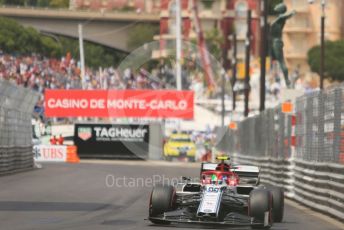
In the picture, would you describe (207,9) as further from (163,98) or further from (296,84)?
(163,98)

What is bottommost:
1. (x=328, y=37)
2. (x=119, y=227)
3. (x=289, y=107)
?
(x=119, y=227)

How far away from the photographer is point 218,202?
48.2ft

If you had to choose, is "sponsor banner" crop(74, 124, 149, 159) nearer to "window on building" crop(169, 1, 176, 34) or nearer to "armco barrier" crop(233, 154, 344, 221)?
"armco barrier" crop(233, 154, 344, 221)

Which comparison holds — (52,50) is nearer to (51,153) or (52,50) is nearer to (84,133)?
(84,133)

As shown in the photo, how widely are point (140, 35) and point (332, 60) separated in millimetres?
26521

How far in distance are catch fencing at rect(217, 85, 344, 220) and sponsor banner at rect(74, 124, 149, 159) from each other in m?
30.4

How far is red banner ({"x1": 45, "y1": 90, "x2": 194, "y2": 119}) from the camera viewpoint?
210 ft

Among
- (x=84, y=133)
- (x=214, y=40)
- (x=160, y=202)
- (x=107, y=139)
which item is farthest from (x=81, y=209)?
(x=214, y=40)

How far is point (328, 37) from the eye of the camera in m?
137

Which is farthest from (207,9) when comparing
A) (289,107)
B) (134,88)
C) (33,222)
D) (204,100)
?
(33,222)

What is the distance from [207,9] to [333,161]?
4687 inches

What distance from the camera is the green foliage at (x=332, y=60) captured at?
130 meters

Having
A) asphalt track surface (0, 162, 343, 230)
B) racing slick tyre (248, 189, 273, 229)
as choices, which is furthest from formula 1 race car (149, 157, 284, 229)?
asphalt track surface (0, 162, 343, 230)

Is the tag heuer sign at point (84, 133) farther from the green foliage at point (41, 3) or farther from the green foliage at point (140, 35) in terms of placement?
the green foliage at point (140, 35)
